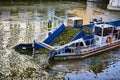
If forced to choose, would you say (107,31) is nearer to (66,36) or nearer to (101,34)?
(101,34)

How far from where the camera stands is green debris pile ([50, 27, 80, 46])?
1083 inches

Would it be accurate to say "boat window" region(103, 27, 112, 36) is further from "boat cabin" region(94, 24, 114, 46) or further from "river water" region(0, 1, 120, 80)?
"river water" region(0, 1, 120, 80)

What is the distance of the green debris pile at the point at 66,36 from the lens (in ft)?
90.3

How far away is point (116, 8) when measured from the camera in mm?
58000

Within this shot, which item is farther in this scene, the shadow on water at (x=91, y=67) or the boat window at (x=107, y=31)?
the boat window at (x=107, y=31)

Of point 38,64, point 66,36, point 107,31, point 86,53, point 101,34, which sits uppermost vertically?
point 107,31

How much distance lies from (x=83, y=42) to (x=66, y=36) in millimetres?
2123

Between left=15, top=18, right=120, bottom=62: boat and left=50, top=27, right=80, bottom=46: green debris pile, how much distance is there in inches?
12.5

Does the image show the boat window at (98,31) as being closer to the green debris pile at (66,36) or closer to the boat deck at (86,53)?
the boat deck at (86,53)

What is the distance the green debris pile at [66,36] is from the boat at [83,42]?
317mm

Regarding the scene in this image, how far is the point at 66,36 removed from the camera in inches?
1128

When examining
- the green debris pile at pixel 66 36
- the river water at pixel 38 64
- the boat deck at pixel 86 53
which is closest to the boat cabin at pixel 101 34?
the boat deck at pixel 86 53

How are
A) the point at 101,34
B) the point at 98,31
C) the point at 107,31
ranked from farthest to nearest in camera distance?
1. the point at 107,31
2. the point at 98,31
3. the point at 101,34

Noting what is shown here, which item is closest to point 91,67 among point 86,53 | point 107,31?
point 86,53
